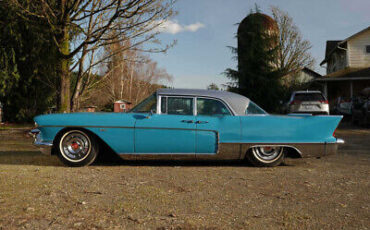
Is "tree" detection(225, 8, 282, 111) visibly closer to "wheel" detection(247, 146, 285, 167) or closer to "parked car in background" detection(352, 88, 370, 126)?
"parked car in background" detection(352, 88, 370, 126)

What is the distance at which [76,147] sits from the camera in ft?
17.5

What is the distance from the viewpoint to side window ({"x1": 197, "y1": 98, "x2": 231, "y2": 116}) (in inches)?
213

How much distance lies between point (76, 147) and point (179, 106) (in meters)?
1.83

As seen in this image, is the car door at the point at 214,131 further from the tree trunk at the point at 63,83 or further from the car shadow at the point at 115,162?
the tree trunk at the point at 63,83

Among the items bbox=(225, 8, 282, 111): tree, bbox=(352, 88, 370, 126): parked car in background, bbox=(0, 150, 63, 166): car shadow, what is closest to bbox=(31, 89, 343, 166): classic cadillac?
bbox=(0, 150, 63, 166): car shadow

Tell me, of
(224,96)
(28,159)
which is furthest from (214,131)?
(28,159)

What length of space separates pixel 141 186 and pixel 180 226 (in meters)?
1.45

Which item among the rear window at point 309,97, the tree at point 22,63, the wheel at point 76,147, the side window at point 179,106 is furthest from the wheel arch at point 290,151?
the tree at point 22,63

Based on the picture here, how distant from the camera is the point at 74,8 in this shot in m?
11.0

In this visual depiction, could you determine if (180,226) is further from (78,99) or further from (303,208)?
(78,99)

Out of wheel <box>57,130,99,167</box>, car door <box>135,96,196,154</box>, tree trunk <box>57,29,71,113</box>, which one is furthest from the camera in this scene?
tree trunk <box>57,29,71,113</box>

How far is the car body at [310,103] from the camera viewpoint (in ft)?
45.5

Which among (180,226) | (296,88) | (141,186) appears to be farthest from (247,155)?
(296,88)

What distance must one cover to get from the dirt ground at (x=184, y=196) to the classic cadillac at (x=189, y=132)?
28 centimetres
